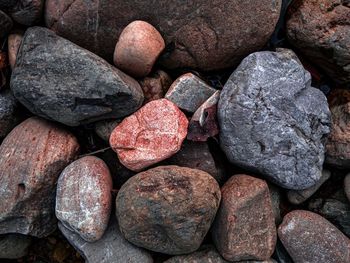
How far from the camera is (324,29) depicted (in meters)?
2.76

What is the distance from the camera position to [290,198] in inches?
120

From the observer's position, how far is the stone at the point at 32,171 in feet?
9.29

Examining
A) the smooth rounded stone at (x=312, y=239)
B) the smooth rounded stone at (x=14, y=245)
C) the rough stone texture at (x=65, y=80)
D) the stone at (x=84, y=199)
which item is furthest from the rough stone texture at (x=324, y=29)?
the smooth rounded stone at (x=14, y=245)


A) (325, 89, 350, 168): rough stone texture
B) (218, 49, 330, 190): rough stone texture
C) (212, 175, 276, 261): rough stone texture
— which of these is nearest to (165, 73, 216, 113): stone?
(218, 49, 330, 190): rough stone texture

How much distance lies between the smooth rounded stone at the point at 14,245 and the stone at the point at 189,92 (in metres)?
1.62

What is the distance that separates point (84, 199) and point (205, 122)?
3.21ft

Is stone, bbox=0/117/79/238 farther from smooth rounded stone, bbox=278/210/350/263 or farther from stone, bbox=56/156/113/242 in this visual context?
smooth rounded stone, bbox=278/210/350/263

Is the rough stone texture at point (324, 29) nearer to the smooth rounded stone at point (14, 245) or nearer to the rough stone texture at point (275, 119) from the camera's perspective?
the rough stone texture at point (275, 119)

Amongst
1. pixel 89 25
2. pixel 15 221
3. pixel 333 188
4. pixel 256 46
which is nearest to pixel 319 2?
pixel 256 46

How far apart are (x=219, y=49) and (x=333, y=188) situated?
4.52ft

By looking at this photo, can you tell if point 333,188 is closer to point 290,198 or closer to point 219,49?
point 290,198

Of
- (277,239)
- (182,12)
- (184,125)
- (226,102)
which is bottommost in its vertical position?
(277,239)

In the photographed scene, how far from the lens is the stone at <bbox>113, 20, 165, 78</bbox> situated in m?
2.72

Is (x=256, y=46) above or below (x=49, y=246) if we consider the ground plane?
above
